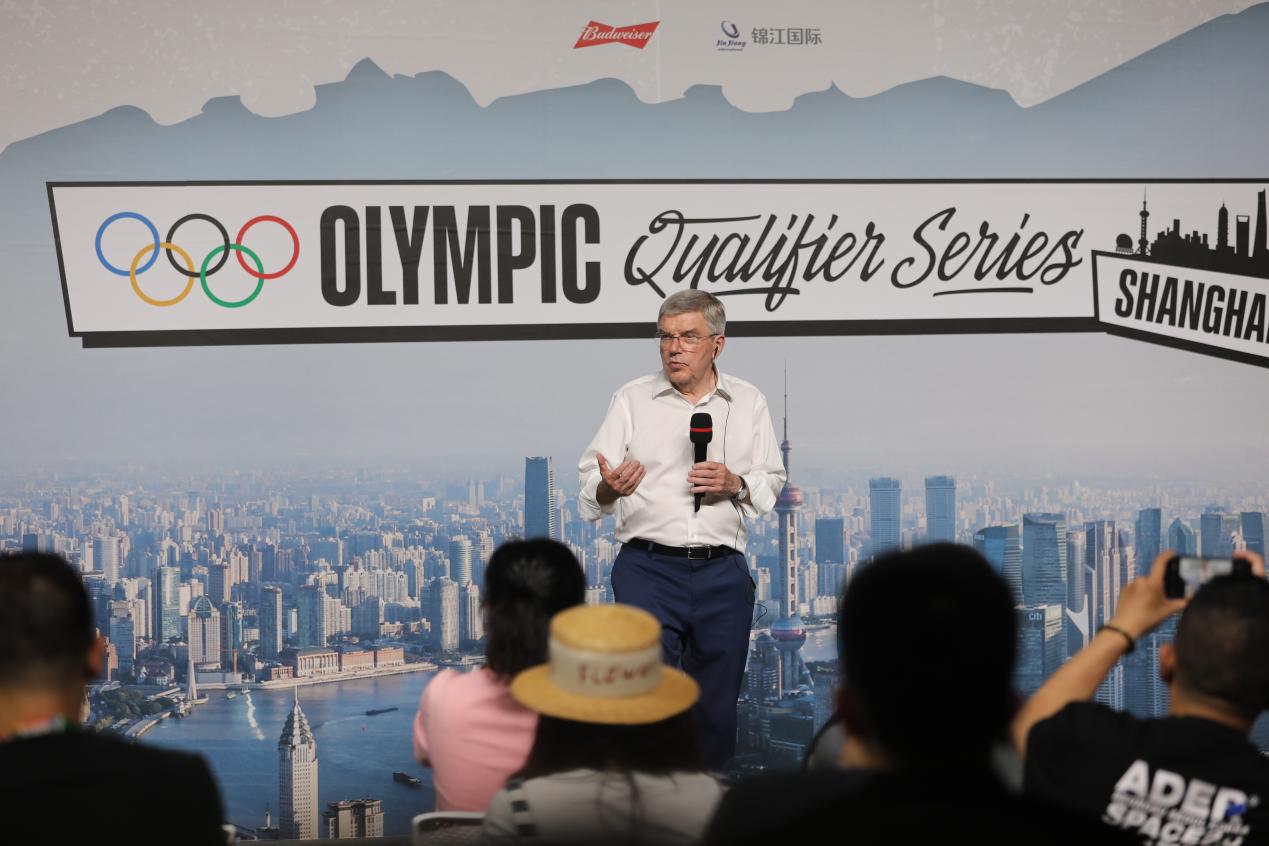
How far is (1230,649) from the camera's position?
6.00 ft

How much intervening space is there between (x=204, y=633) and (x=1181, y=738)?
3.45m

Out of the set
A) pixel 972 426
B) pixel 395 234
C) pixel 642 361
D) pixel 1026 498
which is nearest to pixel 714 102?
pixel 642 361

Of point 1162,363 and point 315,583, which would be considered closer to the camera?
point 315,583

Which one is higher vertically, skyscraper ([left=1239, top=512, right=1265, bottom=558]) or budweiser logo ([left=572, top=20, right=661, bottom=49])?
budweiser logo ([left=572, top=20, right=661, bottom=49])

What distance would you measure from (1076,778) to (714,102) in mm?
3159

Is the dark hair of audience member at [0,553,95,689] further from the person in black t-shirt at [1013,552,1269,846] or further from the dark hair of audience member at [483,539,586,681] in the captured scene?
the person in black t-shirt at [1013,552,1269,846]

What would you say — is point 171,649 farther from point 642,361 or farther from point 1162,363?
point 1162,363

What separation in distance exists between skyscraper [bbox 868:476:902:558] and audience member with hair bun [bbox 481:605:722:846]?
2.75 meters

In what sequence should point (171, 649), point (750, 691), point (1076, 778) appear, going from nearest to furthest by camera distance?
point (1076, 778) → point (171, 649) → point (750, 691)

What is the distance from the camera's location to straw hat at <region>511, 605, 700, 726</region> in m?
1.81

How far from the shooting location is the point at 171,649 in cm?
423

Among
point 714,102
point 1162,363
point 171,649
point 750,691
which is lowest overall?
point 750,691

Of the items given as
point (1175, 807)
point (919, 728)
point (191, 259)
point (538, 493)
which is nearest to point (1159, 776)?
point (1175, 807)

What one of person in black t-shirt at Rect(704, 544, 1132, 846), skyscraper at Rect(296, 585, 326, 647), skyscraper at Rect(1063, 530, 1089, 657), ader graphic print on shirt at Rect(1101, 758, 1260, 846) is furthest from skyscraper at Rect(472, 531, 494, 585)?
person in black t-shirt at Rect(704, 544, 1132, 846)
